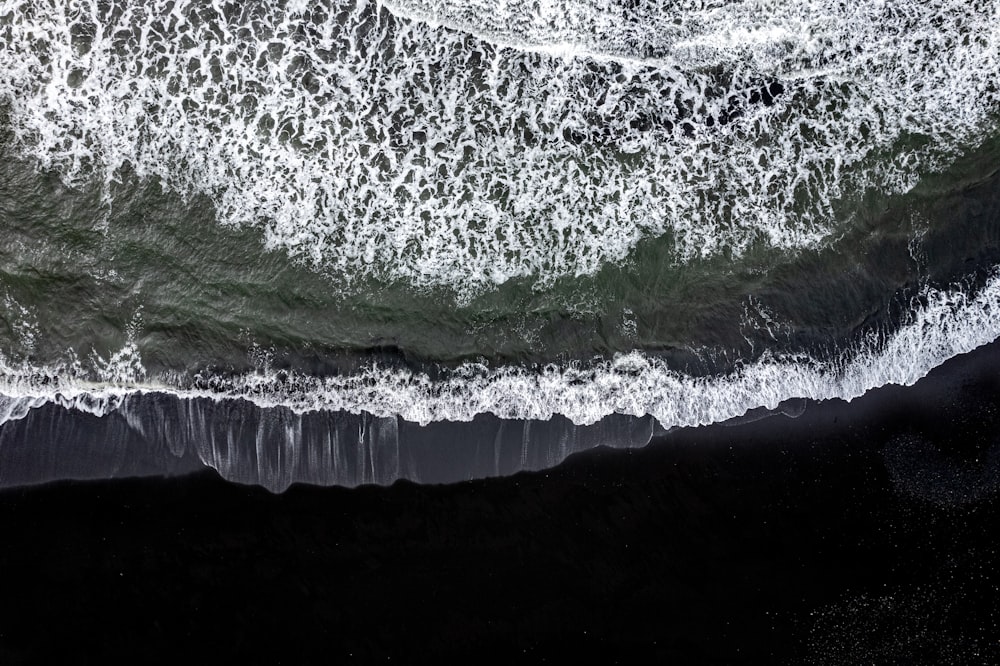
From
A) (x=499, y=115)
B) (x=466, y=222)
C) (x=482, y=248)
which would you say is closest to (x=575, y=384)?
(x=482, y=248)

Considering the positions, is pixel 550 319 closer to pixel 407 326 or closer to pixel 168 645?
pixel 407 326

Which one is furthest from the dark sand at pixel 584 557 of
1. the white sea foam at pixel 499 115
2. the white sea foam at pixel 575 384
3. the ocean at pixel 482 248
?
the white sea foam at pixel 499 115

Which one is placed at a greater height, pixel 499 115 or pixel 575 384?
pixel 499 115

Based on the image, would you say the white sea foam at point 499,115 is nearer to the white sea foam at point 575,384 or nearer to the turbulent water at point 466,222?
the turbulent water at point 466,222

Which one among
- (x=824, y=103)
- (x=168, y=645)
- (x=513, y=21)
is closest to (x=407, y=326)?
(x=513, y=21)

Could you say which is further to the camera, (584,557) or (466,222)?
(466,222)

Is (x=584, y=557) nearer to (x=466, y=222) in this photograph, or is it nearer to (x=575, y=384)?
(x=575, y=384)
